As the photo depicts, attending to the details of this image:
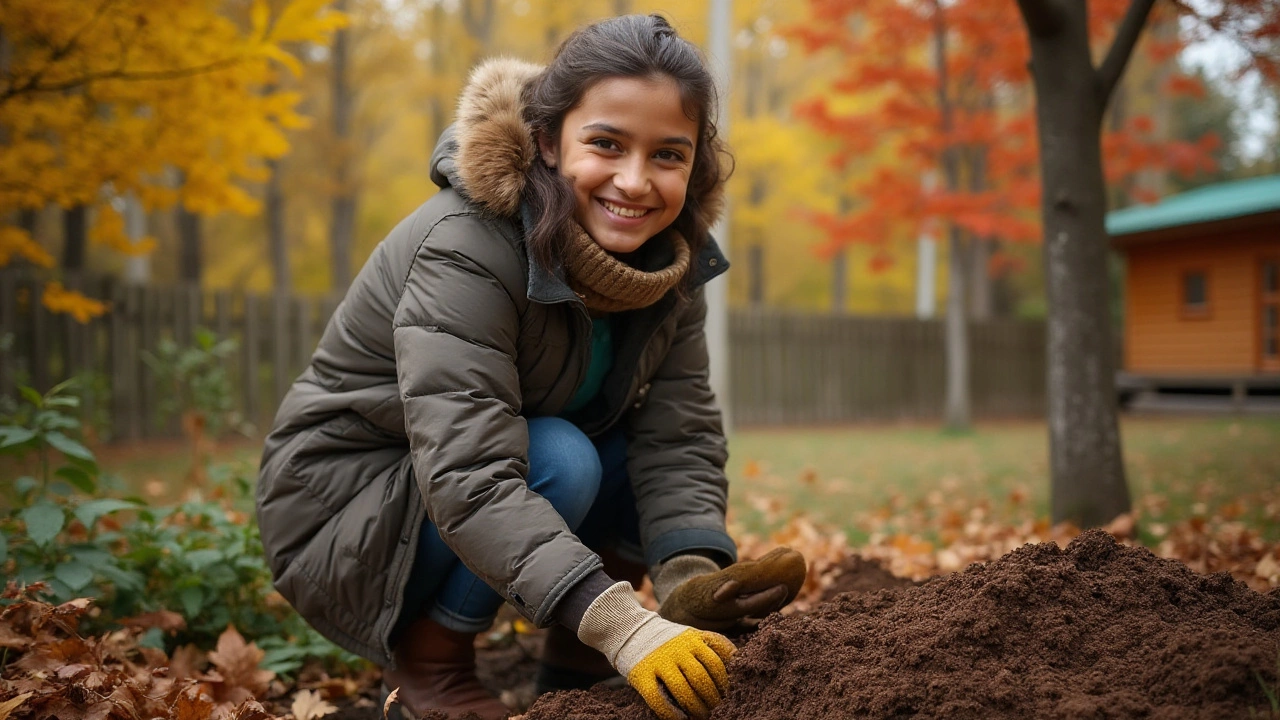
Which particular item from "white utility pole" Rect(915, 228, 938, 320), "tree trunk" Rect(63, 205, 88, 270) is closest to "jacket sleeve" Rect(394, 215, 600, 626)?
"tree trunk" Rect(63, 205, 88, 270)

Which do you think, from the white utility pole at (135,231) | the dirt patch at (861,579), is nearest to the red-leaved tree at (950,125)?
the white utility pole at (135,231)

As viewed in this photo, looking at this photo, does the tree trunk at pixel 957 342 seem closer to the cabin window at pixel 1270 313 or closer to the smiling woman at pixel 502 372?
the cabin window at pixel 1270 313

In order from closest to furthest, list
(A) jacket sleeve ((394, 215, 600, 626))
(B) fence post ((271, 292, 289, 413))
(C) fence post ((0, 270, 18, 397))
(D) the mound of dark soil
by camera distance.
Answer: (D) the mound of dark soil → (A) jacket sleeve ((394, 215, 600, 626)) → (C) fence post ((0, 270, 18, 397)) → (B) fence post ((271, 292, 289, 413))

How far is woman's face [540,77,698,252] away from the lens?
82.2 inches

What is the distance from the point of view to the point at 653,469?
97.0 inches

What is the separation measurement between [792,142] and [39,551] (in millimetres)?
15468

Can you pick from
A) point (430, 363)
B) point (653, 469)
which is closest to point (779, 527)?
point (653, 469)

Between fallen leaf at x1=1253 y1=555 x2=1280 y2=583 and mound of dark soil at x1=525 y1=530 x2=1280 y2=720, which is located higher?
mound of dark soil at x1=525 y1=530 x2=1280 y2=720

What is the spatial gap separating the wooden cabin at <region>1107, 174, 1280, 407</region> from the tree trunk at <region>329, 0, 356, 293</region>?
460 inches

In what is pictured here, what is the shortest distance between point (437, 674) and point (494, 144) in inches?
48.2

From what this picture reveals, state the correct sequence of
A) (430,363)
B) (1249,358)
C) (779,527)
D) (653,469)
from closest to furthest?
(430,363) < (653,469) < (779,527) < (1249,358)

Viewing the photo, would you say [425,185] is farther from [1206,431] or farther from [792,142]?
[1206,431]

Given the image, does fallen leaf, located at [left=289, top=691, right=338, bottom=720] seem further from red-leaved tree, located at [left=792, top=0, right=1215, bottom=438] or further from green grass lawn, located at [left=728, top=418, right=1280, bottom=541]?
red-leaved tree, located at [left=792, top=0, right=1215, bottom=438]

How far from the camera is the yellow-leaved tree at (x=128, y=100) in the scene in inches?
152
